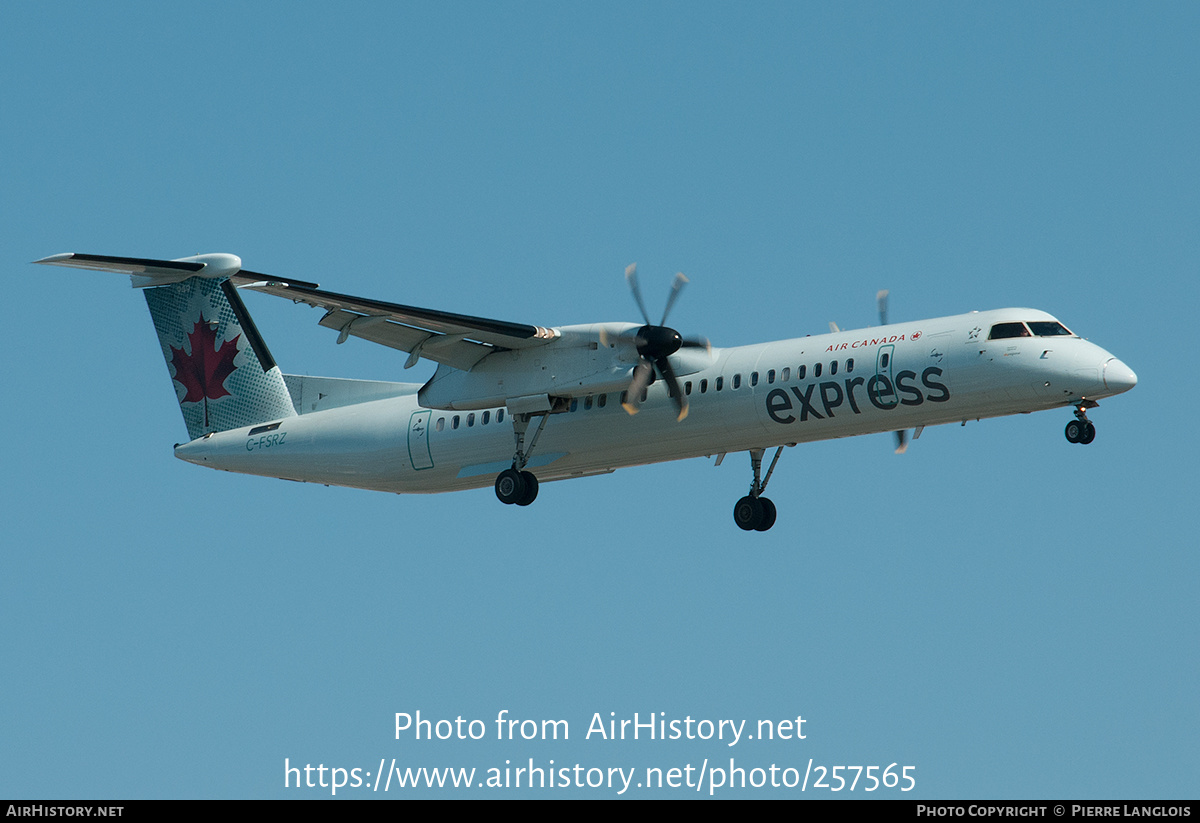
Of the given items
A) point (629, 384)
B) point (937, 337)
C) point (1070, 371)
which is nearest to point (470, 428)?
point (629, 384)

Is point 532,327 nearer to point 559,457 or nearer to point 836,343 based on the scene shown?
point 559,457

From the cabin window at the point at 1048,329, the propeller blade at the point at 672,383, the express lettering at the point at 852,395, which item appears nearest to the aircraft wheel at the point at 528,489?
the propeller blade at the point at 672,383

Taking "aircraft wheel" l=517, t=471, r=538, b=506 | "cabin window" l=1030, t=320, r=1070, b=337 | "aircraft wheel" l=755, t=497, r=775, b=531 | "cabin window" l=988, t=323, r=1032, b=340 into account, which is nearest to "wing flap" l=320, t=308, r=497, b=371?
"aircraft wheel" l=517, t=471, r=538, b=506

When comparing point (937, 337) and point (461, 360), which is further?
point (461, 360)

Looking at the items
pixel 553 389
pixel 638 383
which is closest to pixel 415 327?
pixel 553 389

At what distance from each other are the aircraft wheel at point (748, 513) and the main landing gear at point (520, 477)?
395 centimetres

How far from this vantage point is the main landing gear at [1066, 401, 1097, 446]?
74.1ft

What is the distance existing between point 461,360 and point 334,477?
3.91m

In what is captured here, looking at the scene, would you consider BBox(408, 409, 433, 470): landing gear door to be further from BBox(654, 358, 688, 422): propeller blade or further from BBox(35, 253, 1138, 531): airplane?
BBox(654, 358, 688, 422): propeller blade

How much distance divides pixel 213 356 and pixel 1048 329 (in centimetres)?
1629

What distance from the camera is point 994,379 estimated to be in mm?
23062
